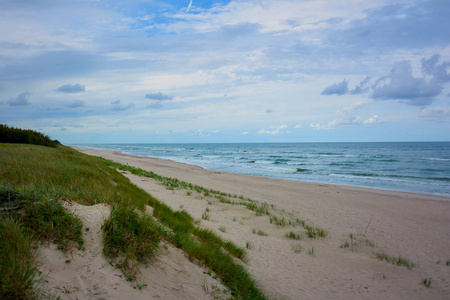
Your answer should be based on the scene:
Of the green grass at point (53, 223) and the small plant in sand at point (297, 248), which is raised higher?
the green grass at point (53, 223)

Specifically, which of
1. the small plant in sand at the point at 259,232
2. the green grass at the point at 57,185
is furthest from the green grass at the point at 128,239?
the small plant in sand at the point at 259,232

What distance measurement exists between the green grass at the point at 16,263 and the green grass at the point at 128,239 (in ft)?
3.13

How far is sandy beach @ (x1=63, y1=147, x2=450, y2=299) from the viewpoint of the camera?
589cm

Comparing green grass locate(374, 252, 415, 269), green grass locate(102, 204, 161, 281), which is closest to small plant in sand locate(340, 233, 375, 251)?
green grass locate(374, 252, 415, 269)

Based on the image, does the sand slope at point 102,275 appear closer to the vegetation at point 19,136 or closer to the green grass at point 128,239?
the green grass at point 128,239

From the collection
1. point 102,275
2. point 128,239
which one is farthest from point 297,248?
point 102,275

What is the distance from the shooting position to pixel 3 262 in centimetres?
281

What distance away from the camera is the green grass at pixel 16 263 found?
2.62m

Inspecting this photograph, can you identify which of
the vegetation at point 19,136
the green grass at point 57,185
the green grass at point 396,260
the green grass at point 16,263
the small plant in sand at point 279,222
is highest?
the vegetation at point 19,136

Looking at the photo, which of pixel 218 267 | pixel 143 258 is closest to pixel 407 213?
pixel 218 267

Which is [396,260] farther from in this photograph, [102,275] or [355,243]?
[102,275]

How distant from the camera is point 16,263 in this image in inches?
112

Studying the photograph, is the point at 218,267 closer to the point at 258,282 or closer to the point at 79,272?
the point at 258,282

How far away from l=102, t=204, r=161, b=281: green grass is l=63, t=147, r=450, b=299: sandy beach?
0.44 m
